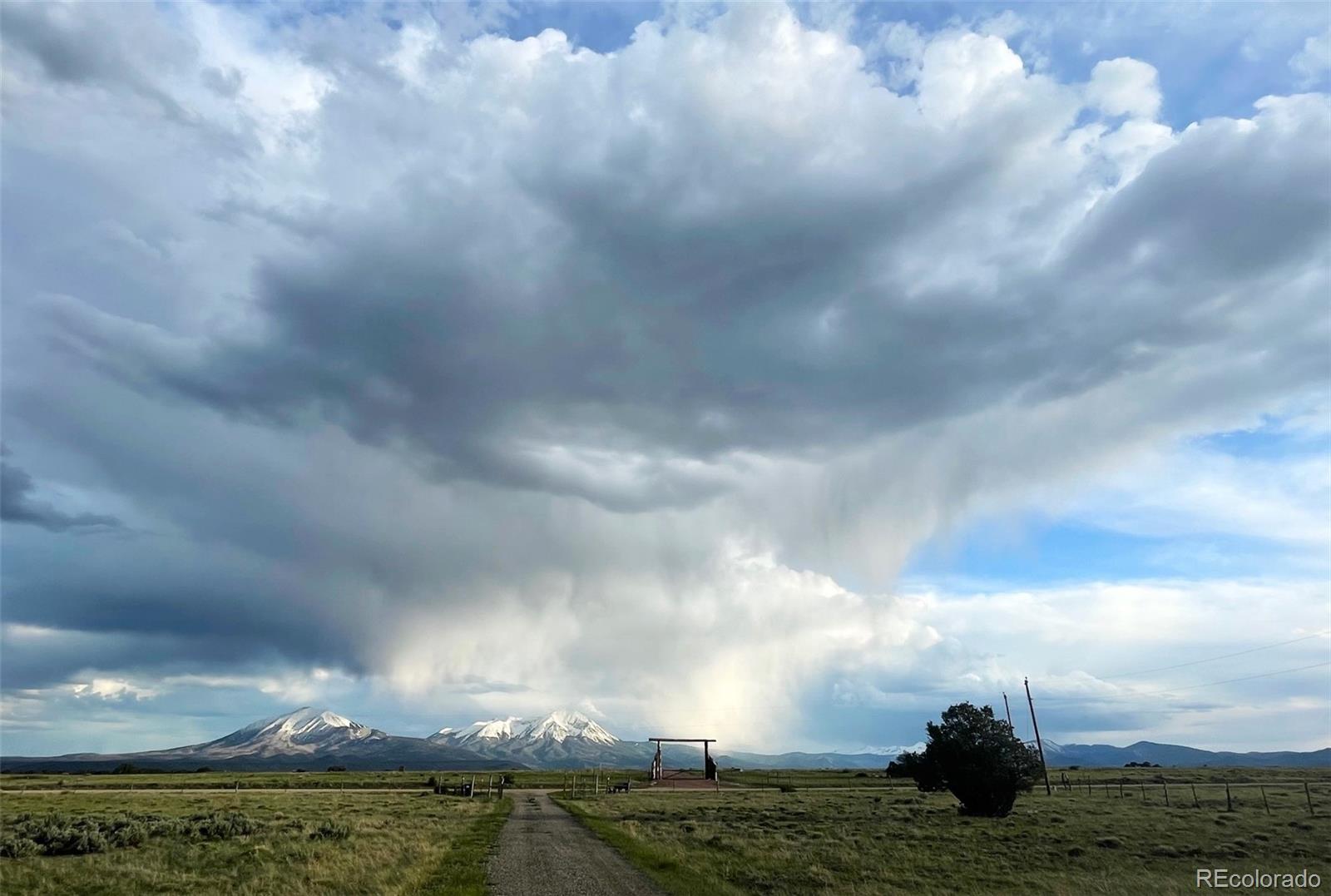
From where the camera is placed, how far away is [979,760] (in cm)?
4588

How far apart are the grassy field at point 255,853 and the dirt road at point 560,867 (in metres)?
Answer: 0.88

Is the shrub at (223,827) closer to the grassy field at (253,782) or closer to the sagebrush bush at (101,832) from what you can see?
the sagebrush bush at (101,832)

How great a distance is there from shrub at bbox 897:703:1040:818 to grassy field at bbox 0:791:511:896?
27.6 metres

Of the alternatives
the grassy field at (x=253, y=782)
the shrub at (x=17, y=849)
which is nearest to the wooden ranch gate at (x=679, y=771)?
the grassy field at (x=253, y=782)

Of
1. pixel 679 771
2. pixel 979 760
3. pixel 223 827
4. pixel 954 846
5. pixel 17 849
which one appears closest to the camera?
pixel 17 849

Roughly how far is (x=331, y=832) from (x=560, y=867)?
55.7 ft

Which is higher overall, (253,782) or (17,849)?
(17,849)

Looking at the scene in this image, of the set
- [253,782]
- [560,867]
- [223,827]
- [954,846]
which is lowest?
[253,782]

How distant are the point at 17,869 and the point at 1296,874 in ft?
136

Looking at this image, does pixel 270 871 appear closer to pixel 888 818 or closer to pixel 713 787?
pixel 888 818

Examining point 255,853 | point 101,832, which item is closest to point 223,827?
point 101,832

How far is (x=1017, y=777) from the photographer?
45312mm

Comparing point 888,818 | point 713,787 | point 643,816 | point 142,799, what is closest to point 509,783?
point 713,787

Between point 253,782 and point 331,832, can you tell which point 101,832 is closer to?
point 331,832
